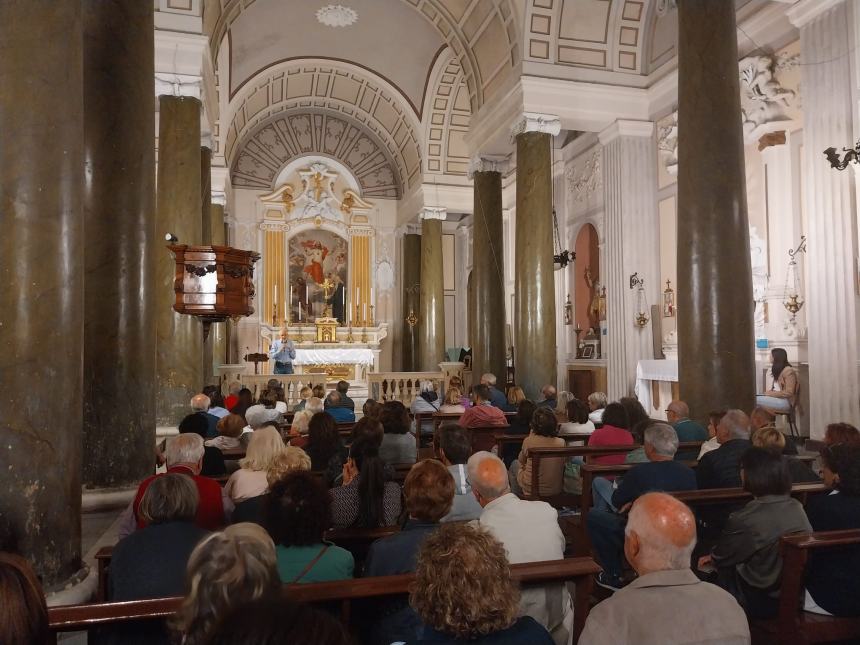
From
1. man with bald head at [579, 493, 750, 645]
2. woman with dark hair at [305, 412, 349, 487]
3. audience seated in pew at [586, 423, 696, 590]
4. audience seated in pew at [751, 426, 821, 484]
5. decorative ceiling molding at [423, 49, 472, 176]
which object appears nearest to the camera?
man with bald head at [579, 493, 750, 645]

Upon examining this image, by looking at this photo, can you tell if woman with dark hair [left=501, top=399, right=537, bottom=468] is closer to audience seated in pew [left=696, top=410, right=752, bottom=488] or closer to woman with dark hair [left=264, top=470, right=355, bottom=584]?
audience seated in pew [left=696, top=410, right=752, bottom=488]

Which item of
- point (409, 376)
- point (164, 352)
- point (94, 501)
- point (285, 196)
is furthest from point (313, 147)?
point (94, 501)

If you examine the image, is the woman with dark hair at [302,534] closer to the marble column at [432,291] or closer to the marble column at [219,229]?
the marble column at [219,229]

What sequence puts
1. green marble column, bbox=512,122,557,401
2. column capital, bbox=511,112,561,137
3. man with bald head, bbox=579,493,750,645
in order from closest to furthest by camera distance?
man with bald head, bbox=579,493,750,645 < green marble column, bbox=512,122,557,401 < column capital, bbox=511,112,561,137

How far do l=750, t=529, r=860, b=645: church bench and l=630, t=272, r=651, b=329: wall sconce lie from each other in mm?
8653

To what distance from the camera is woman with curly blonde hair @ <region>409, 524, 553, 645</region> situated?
61.6 inches

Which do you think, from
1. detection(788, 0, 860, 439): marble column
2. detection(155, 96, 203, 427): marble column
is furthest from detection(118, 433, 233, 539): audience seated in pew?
detection(788, 0, 860, 439): marble column

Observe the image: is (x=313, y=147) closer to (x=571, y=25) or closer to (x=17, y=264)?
(x=571, y=25)

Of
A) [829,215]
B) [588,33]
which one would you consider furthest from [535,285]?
[588,33]

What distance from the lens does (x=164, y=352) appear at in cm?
744

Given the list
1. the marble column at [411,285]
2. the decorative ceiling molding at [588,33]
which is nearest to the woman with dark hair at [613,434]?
the decorative ceiling molding at [588,33]

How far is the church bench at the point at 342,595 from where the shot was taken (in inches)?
71.3

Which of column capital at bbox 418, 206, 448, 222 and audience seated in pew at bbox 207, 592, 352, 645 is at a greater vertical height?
column capital at bbox 418, 206, 448, 222

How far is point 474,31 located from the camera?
12.3 meters
